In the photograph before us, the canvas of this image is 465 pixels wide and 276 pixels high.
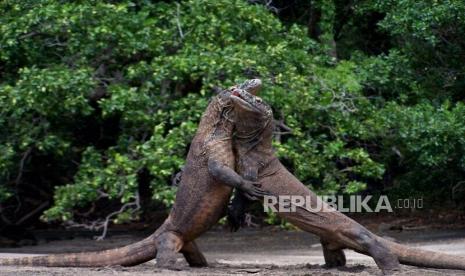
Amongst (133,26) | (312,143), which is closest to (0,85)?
(133,26)

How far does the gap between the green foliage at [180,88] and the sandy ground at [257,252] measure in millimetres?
886

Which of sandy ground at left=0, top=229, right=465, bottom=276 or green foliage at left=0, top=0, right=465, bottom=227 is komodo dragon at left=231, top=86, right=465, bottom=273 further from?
green foliage at left=0, top=0, right=465, bottom=227

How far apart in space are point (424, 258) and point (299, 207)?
119cm

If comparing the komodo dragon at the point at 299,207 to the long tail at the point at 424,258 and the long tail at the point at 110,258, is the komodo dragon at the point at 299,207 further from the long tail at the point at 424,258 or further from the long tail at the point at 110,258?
the long tail at the point at 110,258

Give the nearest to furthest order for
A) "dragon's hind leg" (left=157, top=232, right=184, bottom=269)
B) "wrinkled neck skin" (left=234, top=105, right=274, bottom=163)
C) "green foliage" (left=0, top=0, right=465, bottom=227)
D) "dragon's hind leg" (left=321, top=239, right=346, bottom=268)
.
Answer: "wrinkled neck skin" (left=234, top=105, right=274, bottom=163)
"dragon's hind leg" (left=157, top=232, right=184, bottom=269)
"dragon's hind leg" (left=321, top=239, right=346, bottom=268)
"green foliage" (left=0, top=0, right=465, bottom=227)

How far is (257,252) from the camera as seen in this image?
13117mm

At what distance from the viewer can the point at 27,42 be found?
12.8 metres

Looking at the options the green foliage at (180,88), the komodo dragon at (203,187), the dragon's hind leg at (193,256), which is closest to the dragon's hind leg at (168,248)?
the komodo dragon at (203,187)

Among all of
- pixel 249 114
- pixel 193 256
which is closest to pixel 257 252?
pixel 193 256

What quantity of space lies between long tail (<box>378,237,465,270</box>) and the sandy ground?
0.06 meters

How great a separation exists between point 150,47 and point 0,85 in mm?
1956

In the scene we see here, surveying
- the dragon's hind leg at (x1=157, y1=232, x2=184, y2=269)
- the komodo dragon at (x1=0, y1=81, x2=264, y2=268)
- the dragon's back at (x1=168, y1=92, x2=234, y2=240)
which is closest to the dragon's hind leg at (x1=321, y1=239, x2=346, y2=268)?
the komodo dragon at (x1=0, y1=81, x2=264, y2=268)

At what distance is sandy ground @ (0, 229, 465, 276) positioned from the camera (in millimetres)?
8844

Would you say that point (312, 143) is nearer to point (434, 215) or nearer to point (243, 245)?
point (243, 245)
